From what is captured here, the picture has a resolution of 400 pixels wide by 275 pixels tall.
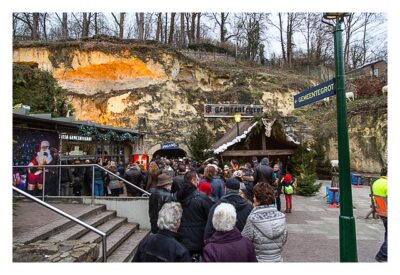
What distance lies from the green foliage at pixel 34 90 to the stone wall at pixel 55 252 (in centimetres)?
1262

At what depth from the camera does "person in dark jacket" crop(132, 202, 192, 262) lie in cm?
286

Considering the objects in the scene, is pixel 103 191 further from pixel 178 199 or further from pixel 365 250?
pixel 365 250

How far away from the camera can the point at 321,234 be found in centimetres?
765

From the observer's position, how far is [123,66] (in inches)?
1040

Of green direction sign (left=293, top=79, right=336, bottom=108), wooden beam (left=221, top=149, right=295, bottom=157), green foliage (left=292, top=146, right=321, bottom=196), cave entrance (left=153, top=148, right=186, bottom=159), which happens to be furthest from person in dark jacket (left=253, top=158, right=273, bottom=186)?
cave entrance (left=153, top=148, right=186, bottom=159)

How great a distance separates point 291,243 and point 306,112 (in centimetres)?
2284

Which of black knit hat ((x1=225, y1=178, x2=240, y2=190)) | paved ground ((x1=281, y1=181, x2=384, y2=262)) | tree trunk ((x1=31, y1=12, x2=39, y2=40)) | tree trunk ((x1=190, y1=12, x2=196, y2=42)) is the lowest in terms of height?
paved ground ((x1=281, y1=181, x2=384, y2=262))

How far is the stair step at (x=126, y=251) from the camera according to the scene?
5491 millimetres

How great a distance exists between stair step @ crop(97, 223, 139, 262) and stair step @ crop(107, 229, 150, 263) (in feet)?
0.23

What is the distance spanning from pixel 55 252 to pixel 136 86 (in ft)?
74.9

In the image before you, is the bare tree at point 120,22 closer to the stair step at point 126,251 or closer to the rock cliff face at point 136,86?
the rock cliff face at point 136,86

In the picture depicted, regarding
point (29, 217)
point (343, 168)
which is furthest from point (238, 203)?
point (29, 217)

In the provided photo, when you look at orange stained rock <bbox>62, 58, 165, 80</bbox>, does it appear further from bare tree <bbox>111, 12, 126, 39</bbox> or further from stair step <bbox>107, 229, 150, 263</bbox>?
stair step <bbox>107, 229, 150, 263</bbox>

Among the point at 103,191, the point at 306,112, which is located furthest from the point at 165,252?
the point at 306,112
